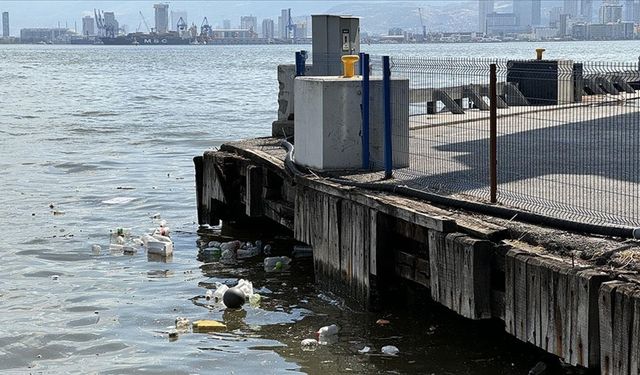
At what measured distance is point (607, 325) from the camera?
978 cm

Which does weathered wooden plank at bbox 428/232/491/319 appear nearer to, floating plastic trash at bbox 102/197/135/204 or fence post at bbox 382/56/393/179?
fence post at bbox 382/56/393/179

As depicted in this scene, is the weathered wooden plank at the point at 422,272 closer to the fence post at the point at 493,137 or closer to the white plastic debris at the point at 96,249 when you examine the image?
the fence post at the point at 493,137

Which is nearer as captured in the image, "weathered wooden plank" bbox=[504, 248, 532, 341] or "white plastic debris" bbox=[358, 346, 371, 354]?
"weathered wooden plank" bbox=[504, 248, 532, 341]

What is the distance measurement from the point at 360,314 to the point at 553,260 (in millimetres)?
4301

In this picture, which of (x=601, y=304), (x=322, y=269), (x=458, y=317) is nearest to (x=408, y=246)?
(x=458, y=317)

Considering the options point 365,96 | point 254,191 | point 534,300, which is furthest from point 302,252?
point 534,300

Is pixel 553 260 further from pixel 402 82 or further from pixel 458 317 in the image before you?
pixel 402 82

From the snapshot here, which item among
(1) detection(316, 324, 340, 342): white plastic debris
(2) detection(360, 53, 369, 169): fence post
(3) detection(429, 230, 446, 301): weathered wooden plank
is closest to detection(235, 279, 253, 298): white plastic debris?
(1) detection(316, 324, 340, 342): white plastic debris

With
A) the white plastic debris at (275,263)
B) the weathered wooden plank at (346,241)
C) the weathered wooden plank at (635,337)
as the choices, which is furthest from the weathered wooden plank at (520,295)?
the white plastic debris at (275,263)

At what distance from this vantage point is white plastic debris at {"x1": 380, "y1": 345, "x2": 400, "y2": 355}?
13430 mm

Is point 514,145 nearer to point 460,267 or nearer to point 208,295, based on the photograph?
point 208,295

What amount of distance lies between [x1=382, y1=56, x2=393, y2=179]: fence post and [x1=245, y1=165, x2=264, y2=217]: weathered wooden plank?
11.0 ft

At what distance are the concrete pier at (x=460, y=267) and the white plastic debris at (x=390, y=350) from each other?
753 millimetres

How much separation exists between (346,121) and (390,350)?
3609mm
